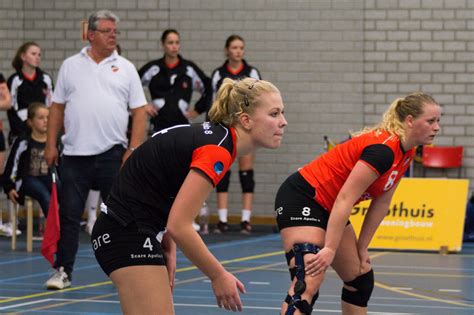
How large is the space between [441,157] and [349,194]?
10.6 m

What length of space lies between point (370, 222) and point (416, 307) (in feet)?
8.34

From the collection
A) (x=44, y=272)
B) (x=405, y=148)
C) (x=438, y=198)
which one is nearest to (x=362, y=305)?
(x=405, y=148)

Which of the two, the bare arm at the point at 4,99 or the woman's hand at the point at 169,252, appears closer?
the woman's hand at the point at 169,252

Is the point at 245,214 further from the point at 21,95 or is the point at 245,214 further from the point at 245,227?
the point at 21,95

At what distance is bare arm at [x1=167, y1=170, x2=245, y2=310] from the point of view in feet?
16.1

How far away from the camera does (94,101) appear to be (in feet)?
33.8

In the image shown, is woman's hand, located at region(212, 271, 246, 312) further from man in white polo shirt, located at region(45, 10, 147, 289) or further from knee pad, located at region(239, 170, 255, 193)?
knee pad, located at region(239, 170, 255, 193)

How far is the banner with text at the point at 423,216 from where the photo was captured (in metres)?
14.5

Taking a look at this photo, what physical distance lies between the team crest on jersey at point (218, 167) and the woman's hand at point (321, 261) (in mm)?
1819

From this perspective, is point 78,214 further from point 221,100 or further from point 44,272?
point 221,100

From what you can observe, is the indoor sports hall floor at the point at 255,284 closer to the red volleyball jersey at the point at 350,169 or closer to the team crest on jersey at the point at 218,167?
the red volleyball jersey at the point at 350,169

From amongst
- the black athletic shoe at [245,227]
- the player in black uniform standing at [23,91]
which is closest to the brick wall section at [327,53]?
the black athletic shoe at [245,227]

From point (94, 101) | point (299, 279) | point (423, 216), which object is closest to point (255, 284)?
point (94, 101)

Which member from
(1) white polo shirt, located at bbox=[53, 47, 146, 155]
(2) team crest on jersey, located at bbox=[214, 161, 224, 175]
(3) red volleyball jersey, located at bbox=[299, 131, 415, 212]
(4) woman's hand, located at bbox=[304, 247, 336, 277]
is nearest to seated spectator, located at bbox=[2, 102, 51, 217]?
(1) white polo shirt, located at bbox=[53, 47, 146, 155]
